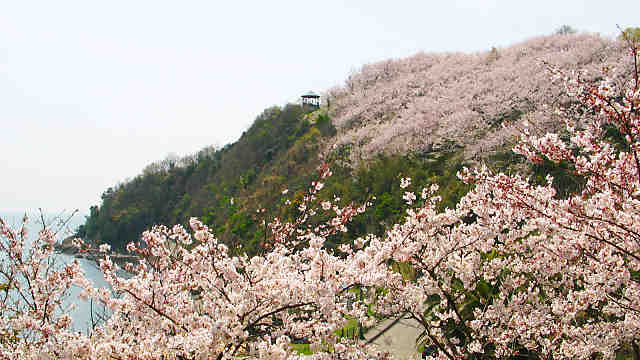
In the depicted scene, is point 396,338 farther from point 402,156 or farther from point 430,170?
point 402,156

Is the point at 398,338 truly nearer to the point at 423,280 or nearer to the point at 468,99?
the point at 423,280

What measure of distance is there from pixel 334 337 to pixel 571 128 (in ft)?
8.46

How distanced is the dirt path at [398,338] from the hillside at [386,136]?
2869 mm

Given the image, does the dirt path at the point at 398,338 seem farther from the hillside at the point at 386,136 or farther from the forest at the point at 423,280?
the hillside at the point at 386,136

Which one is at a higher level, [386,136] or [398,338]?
[386,136]

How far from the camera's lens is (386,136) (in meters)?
16.0

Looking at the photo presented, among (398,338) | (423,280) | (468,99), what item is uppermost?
(468,99)

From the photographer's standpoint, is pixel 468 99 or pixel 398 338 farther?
pixel 468 99

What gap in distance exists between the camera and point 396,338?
694 cm

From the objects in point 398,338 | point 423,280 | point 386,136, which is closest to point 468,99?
point 386,136

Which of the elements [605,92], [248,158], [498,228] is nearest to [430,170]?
[498,228]

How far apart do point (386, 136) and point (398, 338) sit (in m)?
10.3

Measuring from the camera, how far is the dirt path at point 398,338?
6.47 metres

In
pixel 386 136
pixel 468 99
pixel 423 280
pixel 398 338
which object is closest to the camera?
pixel 423 280
